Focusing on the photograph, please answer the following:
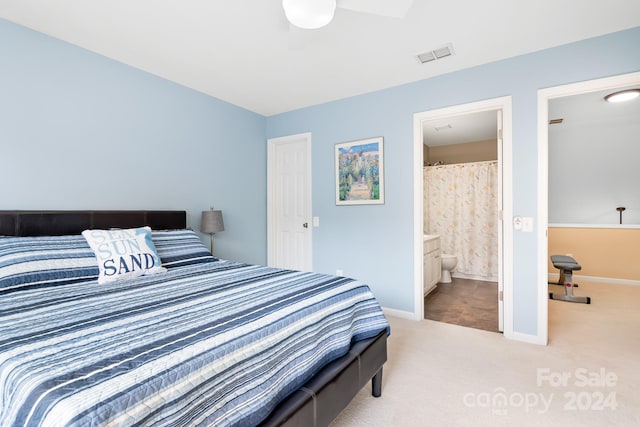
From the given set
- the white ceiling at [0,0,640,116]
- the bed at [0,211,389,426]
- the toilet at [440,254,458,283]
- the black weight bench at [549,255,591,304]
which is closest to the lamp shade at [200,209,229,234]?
the bed at [0,211,389,426]

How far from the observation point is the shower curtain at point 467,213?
189 inches

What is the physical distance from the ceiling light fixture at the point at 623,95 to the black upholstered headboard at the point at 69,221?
5007 mm

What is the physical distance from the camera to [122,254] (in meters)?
2.06

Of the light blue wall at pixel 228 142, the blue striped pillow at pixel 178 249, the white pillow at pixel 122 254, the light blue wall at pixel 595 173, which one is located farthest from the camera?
the light blue wall at pixel 595 173

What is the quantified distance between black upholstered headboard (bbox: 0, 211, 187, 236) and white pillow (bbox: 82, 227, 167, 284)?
0.36 m

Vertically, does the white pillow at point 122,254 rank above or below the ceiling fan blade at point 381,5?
below

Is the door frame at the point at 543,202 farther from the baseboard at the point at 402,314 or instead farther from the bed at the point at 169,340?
the bed at the point at 169,340

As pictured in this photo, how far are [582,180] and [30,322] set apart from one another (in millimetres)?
6517

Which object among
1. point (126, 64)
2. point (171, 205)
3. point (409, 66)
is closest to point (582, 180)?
point (409, 66)

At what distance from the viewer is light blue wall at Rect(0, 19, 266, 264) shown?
2188mm

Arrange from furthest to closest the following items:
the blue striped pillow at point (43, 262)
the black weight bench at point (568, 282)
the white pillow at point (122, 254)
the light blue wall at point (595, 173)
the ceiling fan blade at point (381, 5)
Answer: the light blue wall at point (595, 173) → the black weight bench at point (568, 282) → the white pillow at point (122, 254) → the blue striped pillow at point (43, 262) → the ceiling fan blade at point (381, 5)

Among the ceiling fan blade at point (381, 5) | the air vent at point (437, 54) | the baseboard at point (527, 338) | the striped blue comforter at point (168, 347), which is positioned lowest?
the baseboard at point (527, 338)

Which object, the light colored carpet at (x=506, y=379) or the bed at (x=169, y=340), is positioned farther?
the light colored carpet at (x=506, y=379)

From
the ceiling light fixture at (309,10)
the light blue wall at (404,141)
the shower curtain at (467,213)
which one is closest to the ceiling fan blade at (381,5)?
the ceiling light fixture at (309,10)
